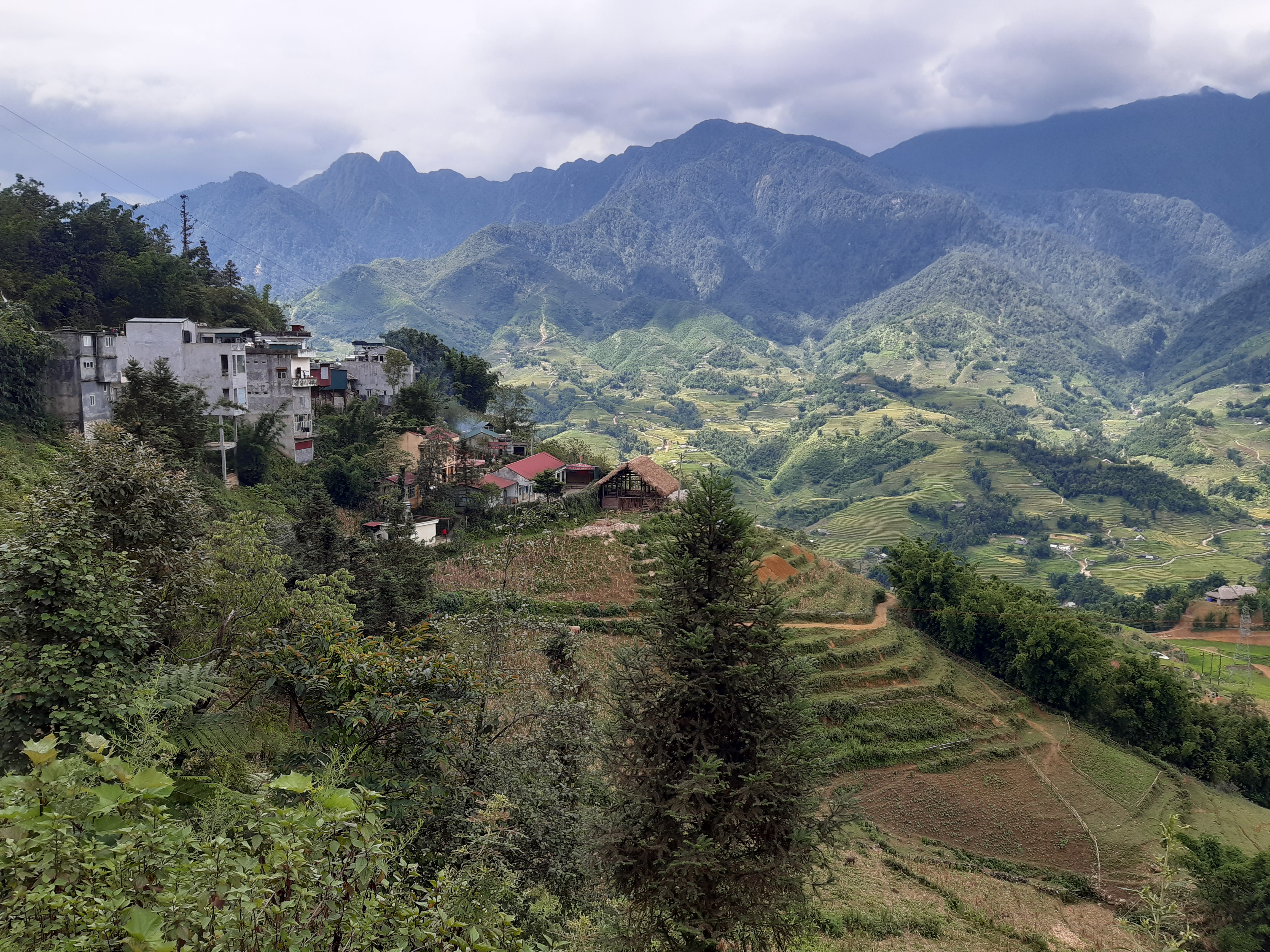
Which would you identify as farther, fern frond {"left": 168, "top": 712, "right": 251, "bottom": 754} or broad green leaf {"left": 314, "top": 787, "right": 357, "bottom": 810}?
fern frond {"left": 168, "top": 712, "right": 251, "bottom": 754}

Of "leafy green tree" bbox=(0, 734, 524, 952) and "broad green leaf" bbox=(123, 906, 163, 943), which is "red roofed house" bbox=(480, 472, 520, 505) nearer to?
"leafy green tree" bbox=(0, 734, 524, 952)

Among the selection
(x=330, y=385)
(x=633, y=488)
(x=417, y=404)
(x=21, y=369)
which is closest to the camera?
(x=21, y=369)

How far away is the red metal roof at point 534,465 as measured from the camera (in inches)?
1572

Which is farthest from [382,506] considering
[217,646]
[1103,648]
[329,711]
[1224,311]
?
[1224,311]

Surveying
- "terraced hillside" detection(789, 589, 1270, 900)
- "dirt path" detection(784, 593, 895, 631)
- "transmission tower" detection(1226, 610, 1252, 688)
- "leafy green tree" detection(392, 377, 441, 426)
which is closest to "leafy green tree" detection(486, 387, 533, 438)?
"leafy green tree" detection(392, 377, 441, 426)

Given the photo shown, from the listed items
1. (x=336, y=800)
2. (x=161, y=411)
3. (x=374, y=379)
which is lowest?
(x=336, y=800)

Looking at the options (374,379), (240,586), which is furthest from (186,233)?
(240,586)

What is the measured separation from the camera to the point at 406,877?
3.94m

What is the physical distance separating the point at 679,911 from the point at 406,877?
5129mm

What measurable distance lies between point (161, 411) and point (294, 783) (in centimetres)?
2439

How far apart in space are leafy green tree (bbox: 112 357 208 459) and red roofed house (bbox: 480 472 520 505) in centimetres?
1354

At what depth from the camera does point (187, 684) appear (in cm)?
698

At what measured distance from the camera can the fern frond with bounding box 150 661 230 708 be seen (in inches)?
263

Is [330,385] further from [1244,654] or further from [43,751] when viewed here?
[1244,654]
